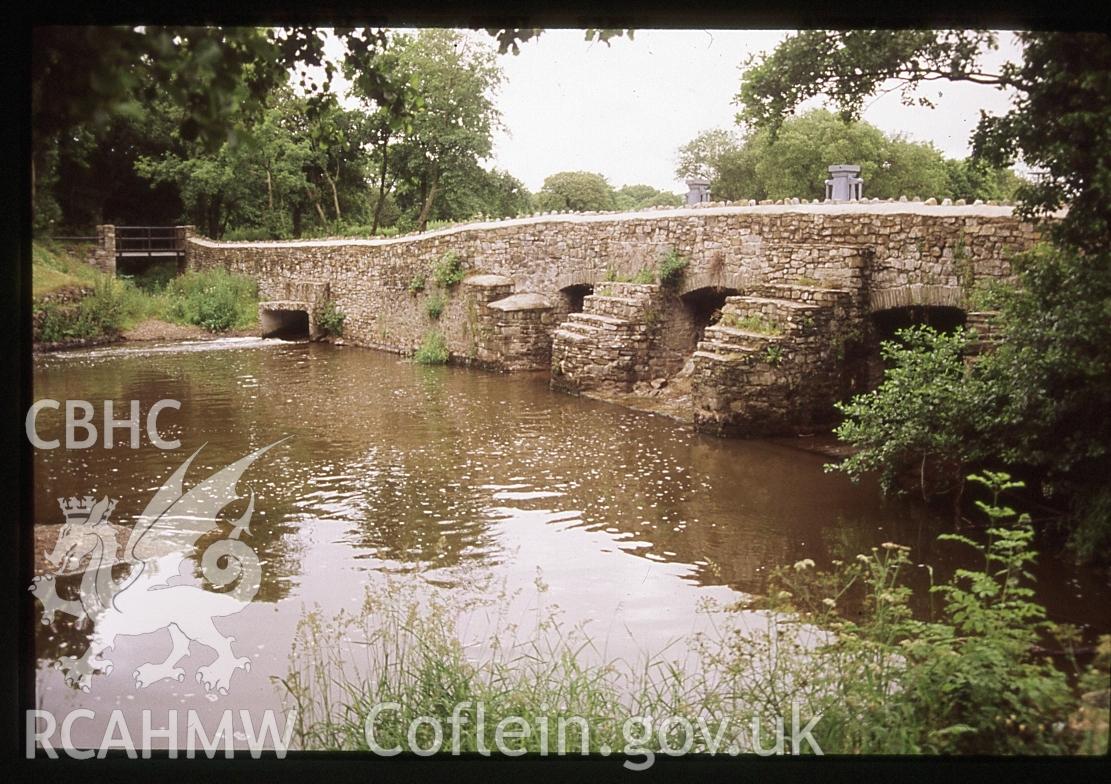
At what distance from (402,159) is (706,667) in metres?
3.21

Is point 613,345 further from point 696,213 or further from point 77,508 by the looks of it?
point 77,508

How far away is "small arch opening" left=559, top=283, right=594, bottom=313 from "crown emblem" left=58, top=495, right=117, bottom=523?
7364mm

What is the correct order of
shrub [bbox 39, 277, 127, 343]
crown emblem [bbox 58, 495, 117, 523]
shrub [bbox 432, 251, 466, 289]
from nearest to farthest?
crown emblem [bbox 58, 495, 117, 523], shrub [bbox 39, 277, 127, 343], shrub [bbox 432, 251, 466, 289]

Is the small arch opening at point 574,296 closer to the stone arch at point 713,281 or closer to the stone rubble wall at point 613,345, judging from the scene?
the stone rubble wall at point 613,345

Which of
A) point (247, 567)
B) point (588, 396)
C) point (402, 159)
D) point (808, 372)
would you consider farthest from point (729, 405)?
point (247, 567)

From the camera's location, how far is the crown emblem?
432 centimetres

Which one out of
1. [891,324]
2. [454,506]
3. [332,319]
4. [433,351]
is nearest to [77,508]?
[454,506]

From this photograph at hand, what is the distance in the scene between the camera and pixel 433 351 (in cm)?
1176

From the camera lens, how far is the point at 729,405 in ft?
25.5

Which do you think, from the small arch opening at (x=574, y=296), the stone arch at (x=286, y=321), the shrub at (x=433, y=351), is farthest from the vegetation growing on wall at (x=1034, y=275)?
the stone arch at (x=286, y=321)

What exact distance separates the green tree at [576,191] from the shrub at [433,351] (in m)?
2.61

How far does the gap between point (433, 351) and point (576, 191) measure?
3.31 m

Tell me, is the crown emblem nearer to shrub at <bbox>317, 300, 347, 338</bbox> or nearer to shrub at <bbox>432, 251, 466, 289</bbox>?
shrub at <bbox>432, 251, 466, 289</bbox>

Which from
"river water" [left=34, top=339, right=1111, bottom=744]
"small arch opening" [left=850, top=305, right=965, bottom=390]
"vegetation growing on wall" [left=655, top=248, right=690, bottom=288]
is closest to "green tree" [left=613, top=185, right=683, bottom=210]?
"vegetation growing on wall" [left=655, top=248, right=690, bottom=288]
